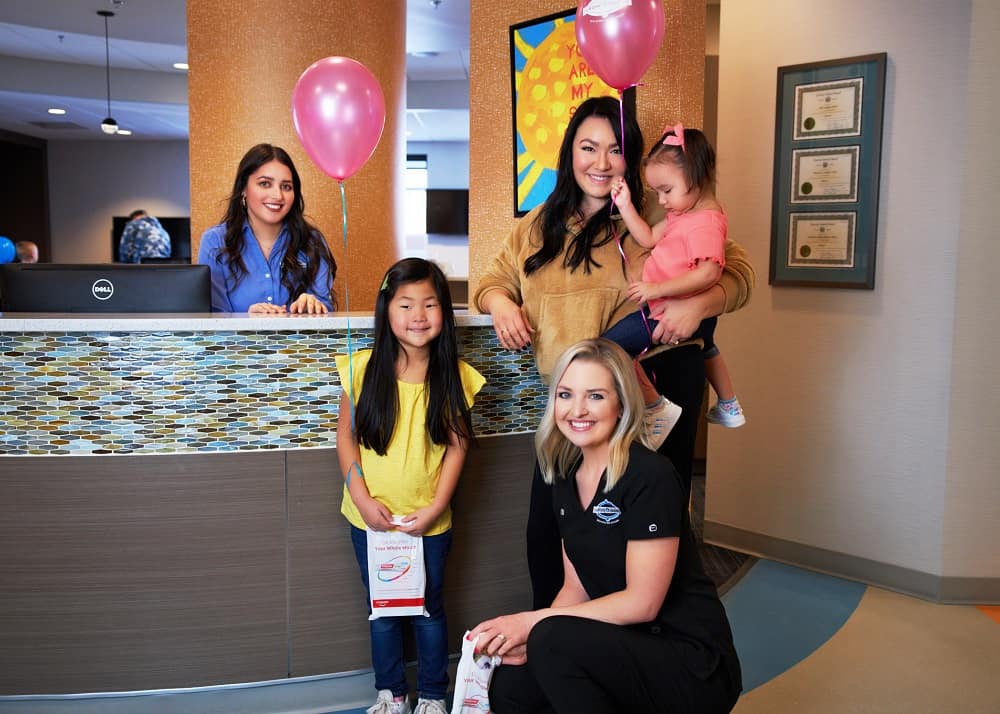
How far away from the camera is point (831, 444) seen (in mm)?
3639

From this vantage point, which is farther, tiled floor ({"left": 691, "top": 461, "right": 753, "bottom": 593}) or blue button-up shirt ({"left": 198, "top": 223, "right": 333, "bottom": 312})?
tiled floor ({"left": 691, "top": 461, "right": 753, "bottom": 593})

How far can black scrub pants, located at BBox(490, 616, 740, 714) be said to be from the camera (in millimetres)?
1622

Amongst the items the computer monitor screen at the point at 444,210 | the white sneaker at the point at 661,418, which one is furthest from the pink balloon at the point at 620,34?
the computer monitor screen at the point at 444,210

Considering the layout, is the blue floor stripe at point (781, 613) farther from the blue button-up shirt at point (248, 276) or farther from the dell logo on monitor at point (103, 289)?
the dell logo on monitor at point (103, 289)

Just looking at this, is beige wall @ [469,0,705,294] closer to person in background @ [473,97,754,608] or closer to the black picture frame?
the black picture frame

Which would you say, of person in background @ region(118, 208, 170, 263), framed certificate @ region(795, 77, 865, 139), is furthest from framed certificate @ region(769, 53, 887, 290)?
person in background @ region(118, 208, 170, 263)

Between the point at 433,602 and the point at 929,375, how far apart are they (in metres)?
2.13

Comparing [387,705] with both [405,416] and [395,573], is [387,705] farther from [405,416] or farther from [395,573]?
[405,416]

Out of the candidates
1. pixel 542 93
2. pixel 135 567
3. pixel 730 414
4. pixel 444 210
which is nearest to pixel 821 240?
pixel 730 414

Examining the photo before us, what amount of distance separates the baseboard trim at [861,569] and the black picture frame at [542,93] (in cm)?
175

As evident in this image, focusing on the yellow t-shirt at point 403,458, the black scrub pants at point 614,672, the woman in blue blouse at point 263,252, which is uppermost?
the woman in blue blouse at point 263,252

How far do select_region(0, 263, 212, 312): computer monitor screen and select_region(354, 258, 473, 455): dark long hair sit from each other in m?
0.73

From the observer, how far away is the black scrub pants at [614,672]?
1.62 metres

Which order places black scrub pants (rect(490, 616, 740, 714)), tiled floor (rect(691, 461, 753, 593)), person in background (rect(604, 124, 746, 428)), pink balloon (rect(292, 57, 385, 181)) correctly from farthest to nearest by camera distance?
1. tiled floor (rect(691, 461, 753, 593))
2. pink balloon (rect(292, 57, 385, 181))
3. person in background (rect(604, 124, 746, 428))
4. black scrub pants (rect(490, 616, 740, 714))
